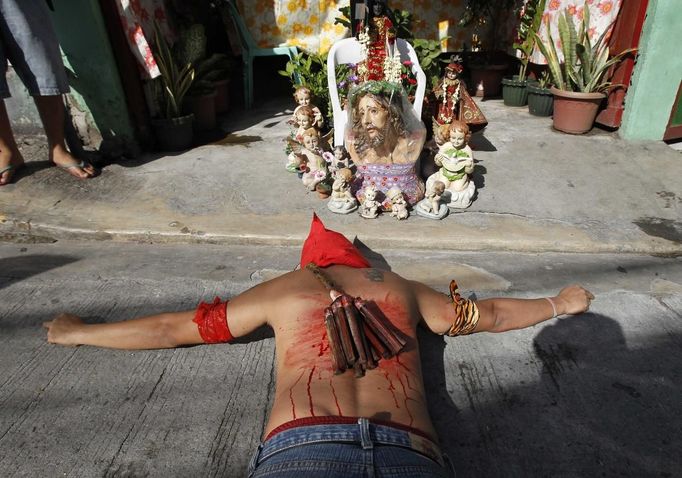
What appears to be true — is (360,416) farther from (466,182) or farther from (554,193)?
(554,193)

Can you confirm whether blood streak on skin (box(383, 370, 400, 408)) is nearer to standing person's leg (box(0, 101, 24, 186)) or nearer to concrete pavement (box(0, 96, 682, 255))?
concrete pavement (box(0, 96, 682, 255))

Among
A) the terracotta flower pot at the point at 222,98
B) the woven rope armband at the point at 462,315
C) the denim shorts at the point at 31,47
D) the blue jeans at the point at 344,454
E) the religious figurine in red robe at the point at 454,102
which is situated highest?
the denim shorts at the point at 31,47

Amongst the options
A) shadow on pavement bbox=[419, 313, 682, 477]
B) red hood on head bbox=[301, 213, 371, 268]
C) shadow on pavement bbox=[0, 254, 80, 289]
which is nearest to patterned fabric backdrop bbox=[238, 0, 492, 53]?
shadow on pavement bbox=[0, 254, 80, 289]

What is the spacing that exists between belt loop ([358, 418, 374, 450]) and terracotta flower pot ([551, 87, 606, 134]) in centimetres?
411

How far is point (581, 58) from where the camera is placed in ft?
14.2

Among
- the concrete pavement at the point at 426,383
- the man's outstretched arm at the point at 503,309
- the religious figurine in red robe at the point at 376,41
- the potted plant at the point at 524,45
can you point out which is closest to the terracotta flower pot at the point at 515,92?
the potted plant at the point at 524,45

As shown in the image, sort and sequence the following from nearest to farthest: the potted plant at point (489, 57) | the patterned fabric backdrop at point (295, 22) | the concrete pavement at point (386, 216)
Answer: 1. the concrete pavement at point (386, 216)
2. the patterned fabric backdrop at point (295, 22)
3. the potted plant at point (489, 57)

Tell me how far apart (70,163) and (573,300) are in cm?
361

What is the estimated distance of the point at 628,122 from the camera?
423 centimetres

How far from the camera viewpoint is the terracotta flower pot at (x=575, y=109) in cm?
430

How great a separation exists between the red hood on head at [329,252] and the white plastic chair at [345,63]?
151 centimetres

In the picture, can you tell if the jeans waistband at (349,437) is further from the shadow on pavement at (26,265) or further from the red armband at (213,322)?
the shadow on pavement at (26,265)

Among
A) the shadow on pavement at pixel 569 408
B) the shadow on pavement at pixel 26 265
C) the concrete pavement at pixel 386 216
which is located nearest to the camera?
the shadow on pavement at pixel 569 408

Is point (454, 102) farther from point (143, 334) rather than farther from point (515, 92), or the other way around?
point (143, 334)
